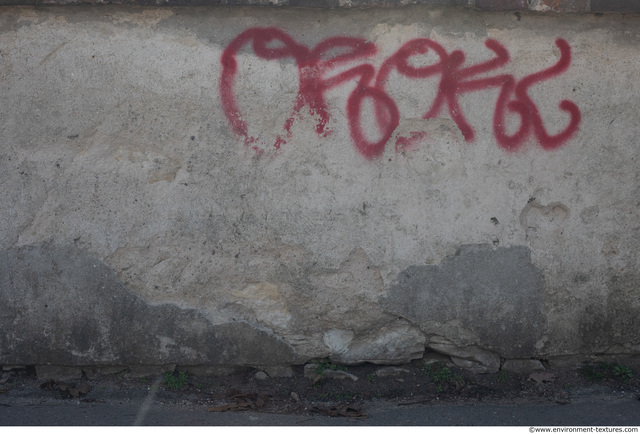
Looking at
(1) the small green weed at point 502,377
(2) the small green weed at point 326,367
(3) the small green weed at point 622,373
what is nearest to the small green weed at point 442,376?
(1) the small green weed at point 502,377

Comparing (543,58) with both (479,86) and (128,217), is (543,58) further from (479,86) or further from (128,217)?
(128,217)

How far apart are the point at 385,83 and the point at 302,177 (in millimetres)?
607

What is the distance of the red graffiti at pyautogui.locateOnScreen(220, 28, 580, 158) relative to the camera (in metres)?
2.97

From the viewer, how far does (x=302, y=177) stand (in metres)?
3.03

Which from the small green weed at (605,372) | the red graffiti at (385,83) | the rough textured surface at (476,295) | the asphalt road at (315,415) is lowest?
the asphalt road at (315,415)

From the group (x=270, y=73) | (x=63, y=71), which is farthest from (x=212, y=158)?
(x=63, y=71)

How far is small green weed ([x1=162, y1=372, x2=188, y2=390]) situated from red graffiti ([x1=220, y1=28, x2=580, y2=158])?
123 centimetres

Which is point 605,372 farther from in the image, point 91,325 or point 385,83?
point 91,325

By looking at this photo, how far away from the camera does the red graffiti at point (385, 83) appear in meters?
2.97

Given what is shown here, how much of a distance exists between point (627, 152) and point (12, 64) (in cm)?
300

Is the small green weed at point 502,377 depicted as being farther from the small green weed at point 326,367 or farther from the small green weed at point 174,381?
the small green weed at point 174,381

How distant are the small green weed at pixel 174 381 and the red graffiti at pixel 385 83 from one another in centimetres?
123

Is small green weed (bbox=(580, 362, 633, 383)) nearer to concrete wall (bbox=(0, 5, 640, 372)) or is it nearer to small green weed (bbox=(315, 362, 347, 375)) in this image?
concrete wall (bbox=(0, 5, 640, 372))

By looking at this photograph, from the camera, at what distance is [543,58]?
3.00m
